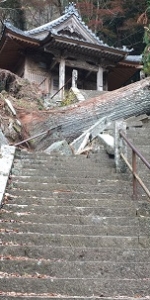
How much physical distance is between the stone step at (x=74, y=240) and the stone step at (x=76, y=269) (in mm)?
348

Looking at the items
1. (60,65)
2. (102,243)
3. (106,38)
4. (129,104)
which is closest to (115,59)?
(60,65)

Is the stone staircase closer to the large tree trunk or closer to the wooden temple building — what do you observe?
the large tree trunk

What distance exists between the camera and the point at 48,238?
4090 millimetres

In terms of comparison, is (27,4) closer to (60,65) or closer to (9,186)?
(60,65)

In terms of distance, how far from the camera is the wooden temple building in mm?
17609

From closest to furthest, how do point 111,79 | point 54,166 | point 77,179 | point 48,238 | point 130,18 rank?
1. point 48,238
2. point 77,179
3. point 54,166
4. point 111,79
5. point 130,18

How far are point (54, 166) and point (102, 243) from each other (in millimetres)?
2472

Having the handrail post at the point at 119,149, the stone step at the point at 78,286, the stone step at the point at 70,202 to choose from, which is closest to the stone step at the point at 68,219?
the stone step at the point at 70,202

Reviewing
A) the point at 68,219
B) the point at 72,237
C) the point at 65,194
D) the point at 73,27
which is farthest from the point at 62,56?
the point at 72,237

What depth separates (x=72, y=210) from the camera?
4.85 m

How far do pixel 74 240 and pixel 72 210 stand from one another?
76 centimetres

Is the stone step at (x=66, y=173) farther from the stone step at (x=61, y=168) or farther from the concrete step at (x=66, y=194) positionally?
the concrete step at (x=66, y=194)

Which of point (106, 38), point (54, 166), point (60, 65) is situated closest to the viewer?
point (54, 166)

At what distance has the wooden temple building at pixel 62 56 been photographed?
1761 cm
